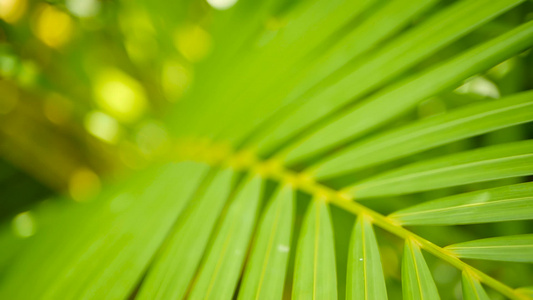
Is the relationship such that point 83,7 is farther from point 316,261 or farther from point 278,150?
point 316,261

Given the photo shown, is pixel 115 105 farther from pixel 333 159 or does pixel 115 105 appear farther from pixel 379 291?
pixel 379 291

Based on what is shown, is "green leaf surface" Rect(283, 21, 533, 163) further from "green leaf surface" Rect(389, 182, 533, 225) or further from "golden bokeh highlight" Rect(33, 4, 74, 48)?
"golden bokeh highlight" Rect(33, 4, 74, 48)

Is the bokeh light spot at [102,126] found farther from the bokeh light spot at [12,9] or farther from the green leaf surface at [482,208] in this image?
the green leaf surface at [482,208]

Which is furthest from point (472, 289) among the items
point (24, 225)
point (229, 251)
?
point (24, 225)

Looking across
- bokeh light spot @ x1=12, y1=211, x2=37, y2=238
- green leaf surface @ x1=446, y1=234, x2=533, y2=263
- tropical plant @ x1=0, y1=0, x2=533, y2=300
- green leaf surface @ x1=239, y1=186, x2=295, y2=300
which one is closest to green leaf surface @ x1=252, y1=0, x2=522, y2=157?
→ tropical plant @ x1=0, y1=0, x2=533, y2=300

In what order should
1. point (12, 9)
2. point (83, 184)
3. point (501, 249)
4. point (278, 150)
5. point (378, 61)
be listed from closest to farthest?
point (501, 249), point (378, 61), point (278, 150), point (12, 9), point (83, 184)

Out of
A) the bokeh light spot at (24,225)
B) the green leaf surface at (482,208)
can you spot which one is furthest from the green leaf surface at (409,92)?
the bokeh light spot at (24,225)

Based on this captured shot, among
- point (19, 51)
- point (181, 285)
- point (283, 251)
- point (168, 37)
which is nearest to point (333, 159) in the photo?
point (283, 251)
